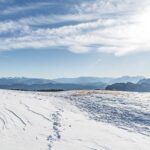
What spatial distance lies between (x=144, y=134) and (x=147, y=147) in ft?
9.70

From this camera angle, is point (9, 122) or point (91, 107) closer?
point (9, 122)

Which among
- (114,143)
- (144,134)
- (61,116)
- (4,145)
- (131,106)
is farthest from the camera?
(131,106)

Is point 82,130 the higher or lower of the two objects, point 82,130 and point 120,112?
the lower

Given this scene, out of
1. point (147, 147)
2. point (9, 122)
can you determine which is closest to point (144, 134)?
point (147, 147)

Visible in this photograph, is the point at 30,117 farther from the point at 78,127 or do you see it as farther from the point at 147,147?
the point at 147,147

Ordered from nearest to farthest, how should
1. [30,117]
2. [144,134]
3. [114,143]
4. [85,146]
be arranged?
[85,146], [114,143], [144,134], [30,117]

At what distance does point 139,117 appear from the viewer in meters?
21.1

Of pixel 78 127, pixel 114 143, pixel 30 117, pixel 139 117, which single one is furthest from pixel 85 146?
pixel 139 117

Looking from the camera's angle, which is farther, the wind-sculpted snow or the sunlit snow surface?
the wind-sculpted snow

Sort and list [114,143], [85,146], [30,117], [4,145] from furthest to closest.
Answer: [30,117] → [114,143] → [85,146] → [4,145]

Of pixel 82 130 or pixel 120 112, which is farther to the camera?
pixel 120 112

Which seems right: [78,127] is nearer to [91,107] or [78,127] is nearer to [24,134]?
[24,134]

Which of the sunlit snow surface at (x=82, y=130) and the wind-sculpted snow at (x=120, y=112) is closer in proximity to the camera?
the sunlit snow surface at (x=82, y=130)

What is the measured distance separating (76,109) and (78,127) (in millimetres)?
8064
